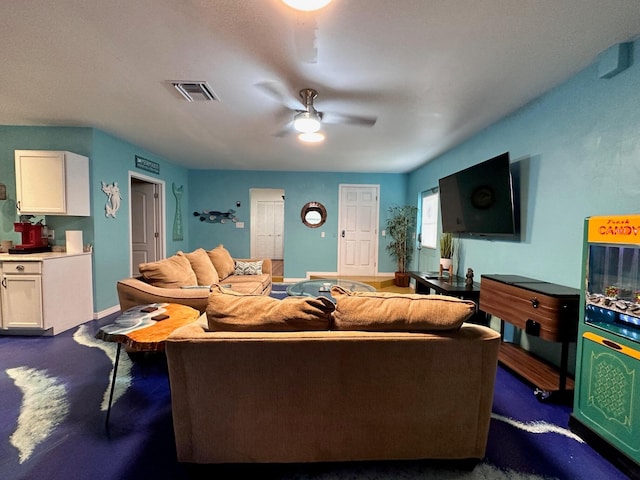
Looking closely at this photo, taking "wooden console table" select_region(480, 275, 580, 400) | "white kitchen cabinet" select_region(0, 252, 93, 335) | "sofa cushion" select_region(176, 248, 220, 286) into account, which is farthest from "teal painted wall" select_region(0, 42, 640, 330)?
"sofa cushion" select_region(176, 248, 220, 286)

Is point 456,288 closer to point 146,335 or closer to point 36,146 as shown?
point 146,335

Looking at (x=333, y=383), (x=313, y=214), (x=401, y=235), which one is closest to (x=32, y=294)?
(x=333, y=383)

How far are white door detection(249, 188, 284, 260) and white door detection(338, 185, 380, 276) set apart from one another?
359 cm

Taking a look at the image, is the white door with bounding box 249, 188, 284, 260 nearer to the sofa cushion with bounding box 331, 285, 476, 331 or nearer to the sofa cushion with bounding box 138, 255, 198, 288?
the sofa cushion with bounding box 138, 255, 198, 288

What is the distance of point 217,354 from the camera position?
3.99 ft

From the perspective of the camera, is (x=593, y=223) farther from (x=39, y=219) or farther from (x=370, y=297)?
(x=39, y=219)

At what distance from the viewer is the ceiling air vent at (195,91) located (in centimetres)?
228

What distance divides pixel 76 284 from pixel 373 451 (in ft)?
12.1

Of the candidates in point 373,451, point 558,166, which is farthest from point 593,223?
point 373,451

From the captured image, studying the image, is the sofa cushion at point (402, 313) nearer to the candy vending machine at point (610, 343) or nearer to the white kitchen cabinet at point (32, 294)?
the candy vending machine at point (610, 343)

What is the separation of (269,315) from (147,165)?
434 cm

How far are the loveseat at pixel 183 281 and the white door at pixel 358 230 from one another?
2458 millimetres

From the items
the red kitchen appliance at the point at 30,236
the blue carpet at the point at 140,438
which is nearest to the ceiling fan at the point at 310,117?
the blue carpet at the point at 140,438

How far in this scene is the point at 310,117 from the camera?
7.98 feet
